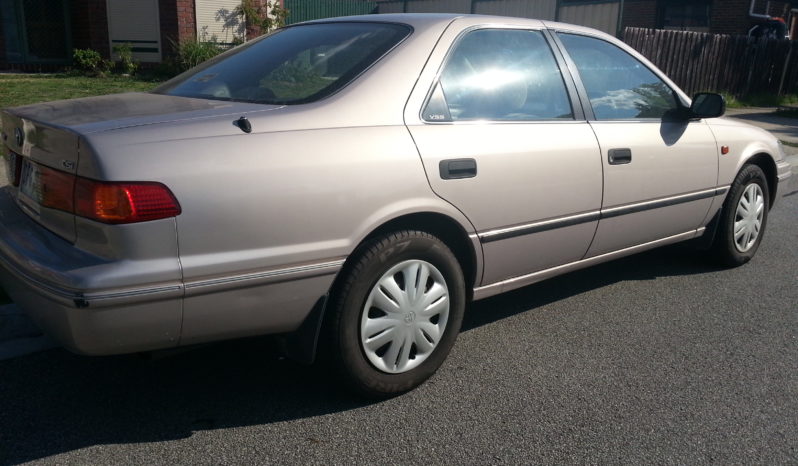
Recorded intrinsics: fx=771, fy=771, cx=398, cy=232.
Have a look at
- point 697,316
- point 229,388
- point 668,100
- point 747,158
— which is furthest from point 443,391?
point 747,158

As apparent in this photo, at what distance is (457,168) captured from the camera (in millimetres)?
3336

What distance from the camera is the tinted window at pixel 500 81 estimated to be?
3.49 m

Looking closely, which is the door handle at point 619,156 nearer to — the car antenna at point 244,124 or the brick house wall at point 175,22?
the car antenna at point 244,124

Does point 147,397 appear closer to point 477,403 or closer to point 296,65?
point 477,403

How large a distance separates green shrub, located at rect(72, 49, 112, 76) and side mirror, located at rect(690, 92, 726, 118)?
12.7m

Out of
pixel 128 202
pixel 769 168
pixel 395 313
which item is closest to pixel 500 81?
pixel 395 313

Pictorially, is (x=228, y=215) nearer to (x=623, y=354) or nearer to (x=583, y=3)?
(x=623, y=354)

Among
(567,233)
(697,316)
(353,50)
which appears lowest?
(697,316)

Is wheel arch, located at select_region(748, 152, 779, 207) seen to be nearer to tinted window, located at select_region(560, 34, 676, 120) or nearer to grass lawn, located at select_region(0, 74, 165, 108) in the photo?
tinted window, located at select_region(560, 34, 676, 120)

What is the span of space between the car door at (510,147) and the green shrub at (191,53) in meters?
11.9

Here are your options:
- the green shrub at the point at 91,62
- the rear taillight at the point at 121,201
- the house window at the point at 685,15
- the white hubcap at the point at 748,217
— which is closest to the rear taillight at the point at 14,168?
the rear taillight at the point at 121,201

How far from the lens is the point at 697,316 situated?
4410 mm

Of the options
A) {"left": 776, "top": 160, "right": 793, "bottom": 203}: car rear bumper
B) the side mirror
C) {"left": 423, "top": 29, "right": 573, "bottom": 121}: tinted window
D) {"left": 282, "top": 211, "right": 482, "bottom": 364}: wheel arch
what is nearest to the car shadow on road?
{"left": 282, "top": 211, "right": 482, "bottom": 364}: wheel arch

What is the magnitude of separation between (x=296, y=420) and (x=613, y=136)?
225 cm
